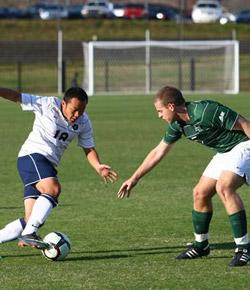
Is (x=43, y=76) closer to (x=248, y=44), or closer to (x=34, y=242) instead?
(x=248, y=44)

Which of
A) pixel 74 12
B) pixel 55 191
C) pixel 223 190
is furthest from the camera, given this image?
pixel 74 12

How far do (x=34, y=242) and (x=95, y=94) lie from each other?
30456 millimetres

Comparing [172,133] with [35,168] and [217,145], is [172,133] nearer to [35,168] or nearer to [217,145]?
[217,145]

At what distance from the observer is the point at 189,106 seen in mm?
8641

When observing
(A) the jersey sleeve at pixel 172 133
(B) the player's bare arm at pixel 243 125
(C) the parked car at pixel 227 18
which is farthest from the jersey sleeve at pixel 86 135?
(C) the parked car at pixel 227 18

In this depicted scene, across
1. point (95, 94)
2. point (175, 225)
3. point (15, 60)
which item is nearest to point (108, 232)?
point (175, 225)

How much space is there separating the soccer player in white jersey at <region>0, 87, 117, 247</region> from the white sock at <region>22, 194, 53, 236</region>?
0.04 ft

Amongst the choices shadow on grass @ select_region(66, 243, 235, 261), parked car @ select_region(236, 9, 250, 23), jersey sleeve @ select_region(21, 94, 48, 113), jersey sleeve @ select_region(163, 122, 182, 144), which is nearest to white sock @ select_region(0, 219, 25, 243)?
shadow on grass @ select_region(66, 243, 235, 261)

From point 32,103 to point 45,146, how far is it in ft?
1.36

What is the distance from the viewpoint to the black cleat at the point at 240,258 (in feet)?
28.6

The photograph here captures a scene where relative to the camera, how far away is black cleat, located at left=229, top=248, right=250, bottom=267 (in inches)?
343

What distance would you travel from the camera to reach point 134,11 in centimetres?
6131

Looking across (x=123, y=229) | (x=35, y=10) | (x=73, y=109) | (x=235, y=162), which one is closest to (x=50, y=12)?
(x=35, y=10)

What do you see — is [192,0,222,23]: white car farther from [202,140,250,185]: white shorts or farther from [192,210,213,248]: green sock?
[202,140,250,185]: white shorts
